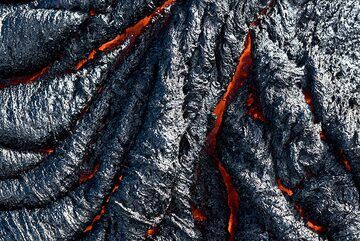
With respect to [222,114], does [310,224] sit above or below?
below

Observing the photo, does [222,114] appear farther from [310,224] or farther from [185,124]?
[310,224]

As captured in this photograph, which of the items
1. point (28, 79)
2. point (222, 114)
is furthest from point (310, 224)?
point (28, 79)

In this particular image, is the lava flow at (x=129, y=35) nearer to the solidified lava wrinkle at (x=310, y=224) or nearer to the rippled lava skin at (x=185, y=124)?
the rippled lava skin at (x=185, y=124)

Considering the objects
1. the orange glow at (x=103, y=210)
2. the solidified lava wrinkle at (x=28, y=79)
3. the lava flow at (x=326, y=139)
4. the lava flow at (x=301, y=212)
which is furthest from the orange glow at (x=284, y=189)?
the solidified lava wrinkle at (x=28, y=79)

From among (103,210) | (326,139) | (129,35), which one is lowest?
(103,210)

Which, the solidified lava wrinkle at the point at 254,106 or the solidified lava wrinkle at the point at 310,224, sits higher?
the solidified lava wrinkle at the point at 254,106

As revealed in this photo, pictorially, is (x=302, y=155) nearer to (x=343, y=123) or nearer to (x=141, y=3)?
(x=343, y=123)

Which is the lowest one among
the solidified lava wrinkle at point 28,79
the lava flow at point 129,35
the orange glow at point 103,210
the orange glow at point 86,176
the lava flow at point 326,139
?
the orange glow at point 103,210
